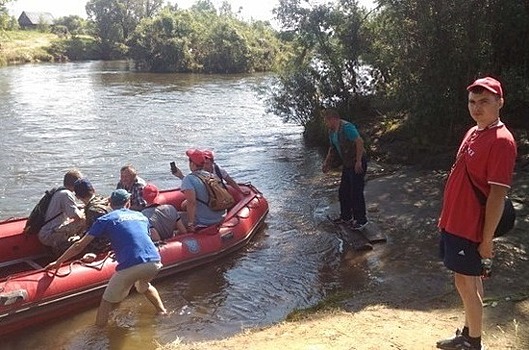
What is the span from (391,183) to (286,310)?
5154mm

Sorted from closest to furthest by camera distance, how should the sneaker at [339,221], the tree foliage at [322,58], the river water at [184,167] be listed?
the river water at [184,167] → the sneaker at [339,221] → the tree foliage at [322,58]

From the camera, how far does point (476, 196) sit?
3629mm

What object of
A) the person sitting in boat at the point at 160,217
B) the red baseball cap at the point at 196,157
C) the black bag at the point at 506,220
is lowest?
the person sitting in boat at the point at 160,217

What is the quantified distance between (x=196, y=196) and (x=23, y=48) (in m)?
46.5

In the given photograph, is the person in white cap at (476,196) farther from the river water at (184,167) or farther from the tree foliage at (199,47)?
the tree foliage at (199,47)

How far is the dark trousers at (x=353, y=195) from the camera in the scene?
25.8ft

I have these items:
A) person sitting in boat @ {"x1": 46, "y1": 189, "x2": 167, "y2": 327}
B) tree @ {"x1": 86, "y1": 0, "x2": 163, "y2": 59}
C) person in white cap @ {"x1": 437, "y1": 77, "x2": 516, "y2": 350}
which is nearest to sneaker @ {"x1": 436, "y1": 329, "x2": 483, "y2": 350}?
person in white cap @ {"x1": 437, "y1": 77, "x2": 516, "y2": 350}

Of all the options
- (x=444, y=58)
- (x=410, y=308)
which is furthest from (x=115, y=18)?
(x=410, y=308)

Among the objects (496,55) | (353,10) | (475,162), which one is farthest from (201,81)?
(475,162)

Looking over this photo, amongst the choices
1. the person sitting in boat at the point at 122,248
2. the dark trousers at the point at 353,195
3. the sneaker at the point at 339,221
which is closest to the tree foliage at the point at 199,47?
the sneaker at the point at 339,221

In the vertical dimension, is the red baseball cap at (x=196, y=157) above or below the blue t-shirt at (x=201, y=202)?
above

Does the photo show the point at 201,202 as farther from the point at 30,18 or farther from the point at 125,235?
the point at 30,18

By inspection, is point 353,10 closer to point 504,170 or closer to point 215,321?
point 215,321

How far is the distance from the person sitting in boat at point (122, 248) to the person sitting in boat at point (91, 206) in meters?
0.89
